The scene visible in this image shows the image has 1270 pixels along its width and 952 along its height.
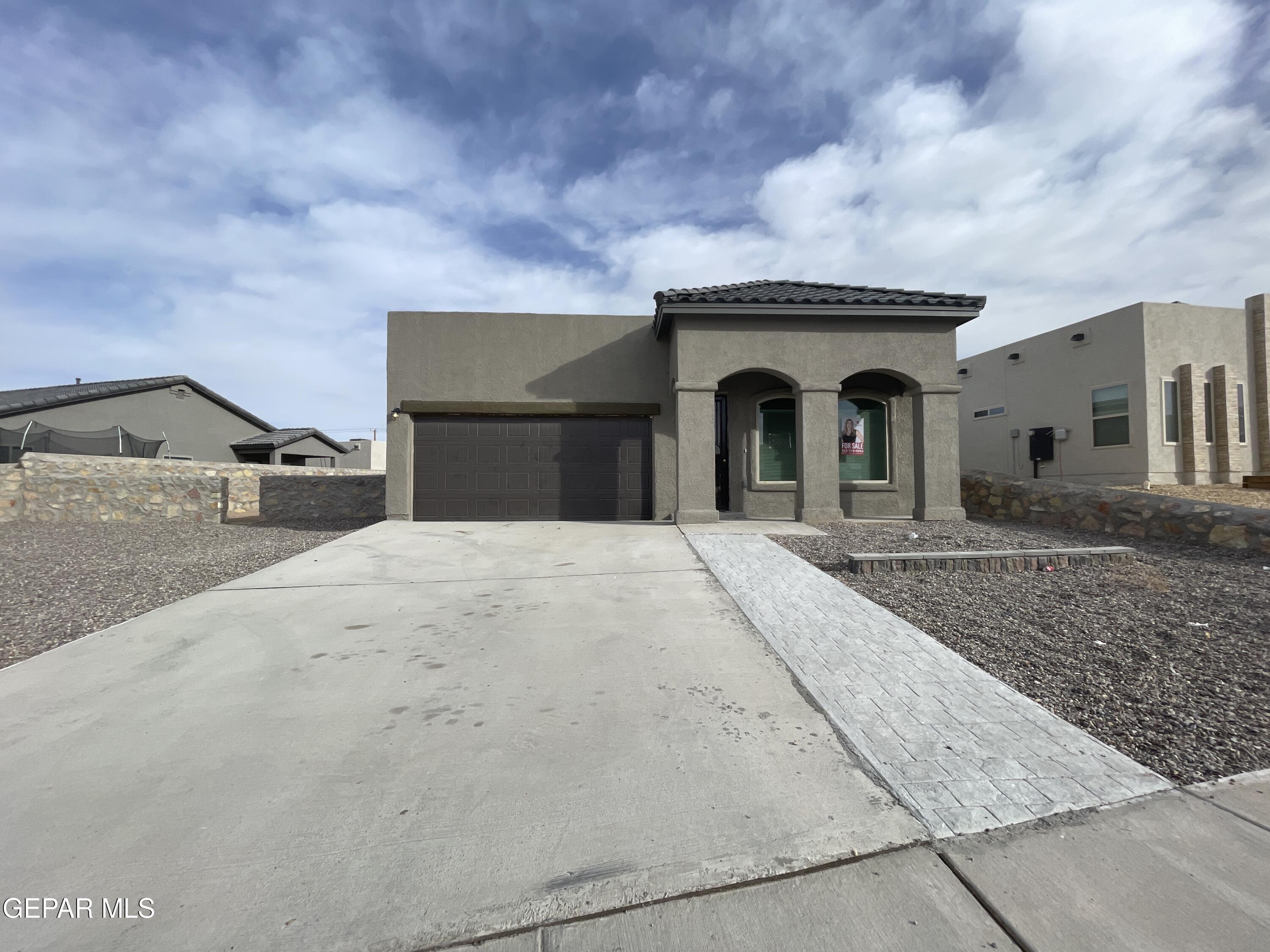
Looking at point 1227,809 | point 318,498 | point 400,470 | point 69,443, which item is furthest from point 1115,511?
point 69,443

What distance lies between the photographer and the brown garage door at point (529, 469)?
11297mm

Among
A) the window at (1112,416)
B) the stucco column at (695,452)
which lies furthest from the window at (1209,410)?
the stucco column at (695,452)

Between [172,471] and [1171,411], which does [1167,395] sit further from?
[172,471]

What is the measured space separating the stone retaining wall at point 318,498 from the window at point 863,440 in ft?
34.9

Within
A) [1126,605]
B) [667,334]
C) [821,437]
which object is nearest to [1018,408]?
[821,437]

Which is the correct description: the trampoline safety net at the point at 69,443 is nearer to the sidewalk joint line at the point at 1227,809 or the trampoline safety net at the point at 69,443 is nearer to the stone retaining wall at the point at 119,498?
the stone retaining wall at the point at 119,498

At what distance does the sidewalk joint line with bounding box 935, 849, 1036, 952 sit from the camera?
1.58 meters

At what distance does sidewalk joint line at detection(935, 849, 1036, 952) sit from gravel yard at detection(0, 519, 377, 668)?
5.66m

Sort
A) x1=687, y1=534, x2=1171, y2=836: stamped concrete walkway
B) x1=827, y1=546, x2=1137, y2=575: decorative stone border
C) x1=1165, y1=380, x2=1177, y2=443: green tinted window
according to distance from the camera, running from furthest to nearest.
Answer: x1=1165, y1=380, x2=1177, y2=443: green tinted window, x1=827, y1=546, x2=1137, y2=575: decorative stone border, x1=687, y1=534, x2=1171, y2=836: stamped concrete walkway

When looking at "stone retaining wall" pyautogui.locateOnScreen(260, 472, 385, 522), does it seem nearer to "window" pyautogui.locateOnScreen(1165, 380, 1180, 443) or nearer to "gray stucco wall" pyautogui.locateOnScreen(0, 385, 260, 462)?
"gray stucco wall" pyautogui.locateOnScreen(0, 385, 260, 462)

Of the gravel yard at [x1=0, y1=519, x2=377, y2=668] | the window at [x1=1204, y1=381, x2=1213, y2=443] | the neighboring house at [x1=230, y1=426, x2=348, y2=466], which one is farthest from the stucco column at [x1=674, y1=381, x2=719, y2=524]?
the neighboring house at [x1=230, y1=426, x2=348, y2=466]

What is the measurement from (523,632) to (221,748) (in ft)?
6.28

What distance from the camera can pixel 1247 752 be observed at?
98.8 inches

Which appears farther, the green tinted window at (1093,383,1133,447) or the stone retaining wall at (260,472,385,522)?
the green tinted window at (1093,383,1133,447)
